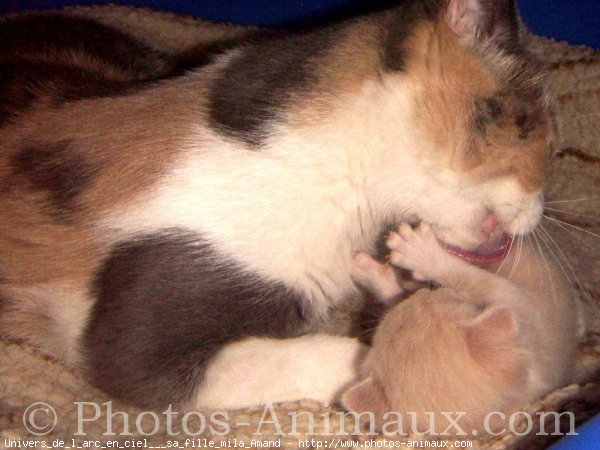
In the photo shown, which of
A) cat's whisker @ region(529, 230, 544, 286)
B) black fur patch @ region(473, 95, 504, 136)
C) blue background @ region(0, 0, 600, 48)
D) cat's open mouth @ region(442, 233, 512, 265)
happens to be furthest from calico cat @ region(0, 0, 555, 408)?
blue background @ region(0, 0, 600, 48)

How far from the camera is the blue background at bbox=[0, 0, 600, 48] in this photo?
7.18ft

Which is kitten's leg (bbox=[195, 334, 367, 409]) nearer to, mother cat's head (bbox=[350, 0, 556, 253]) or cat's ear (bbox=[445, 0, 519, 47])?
mother cat's head (bbox=[350, 0, 556, 253])

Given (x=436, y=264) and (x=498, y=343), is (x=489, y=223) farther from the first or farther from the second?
(x=498, y=343)

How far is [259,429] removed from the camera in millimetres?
1228

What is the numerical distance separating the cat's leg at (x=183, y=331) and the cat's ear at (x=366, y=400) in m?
0.11

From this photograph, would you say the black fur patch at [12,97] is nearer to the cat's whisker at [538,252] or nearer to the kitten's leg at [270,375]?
the kitten's leg at [270,375]

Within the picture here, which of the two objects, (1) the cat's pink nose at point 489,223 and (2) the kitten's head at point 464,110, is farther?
(1) the cat's pink nose at point 489,223

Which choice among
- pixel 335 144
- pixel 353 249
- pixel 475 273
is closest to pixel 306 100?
pixel 335 144

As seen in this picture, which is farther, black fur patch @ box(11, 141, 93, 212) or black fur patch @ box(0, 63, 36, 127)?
black fur patch @ box(0, 63, 36, 127)

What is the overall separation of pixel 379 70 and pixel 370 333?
0.66 meters

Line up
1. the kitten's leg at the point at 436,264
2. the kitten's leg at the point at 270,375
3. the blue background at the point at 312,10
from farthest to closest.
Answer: the blue background at the point at 312,10 < the kitten's leg at the point at 436,264 < the kitten's leg at the point at 270,375

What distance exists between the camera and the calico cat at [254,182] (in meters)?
1.28
